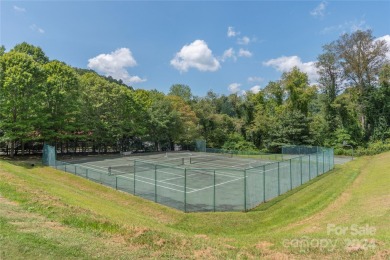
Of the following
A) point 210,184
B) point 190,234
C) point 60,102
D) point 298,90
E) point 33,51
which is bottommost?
point 210,184

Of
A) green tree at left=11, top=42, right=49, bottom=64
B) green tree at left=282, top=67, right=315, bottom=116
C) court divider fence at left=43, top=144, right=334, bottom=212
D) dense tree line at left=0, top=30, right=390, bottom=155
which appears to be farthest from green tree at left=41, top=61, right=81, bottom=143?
green tree at left=282, top=67, right=315, bottom=116

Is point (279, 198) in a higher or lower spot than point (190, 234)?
lower

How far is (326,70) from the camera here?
5469 centimetres

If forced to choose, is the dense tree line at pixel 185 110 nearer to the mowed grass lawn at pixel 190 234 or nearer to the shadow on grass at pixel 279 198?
the mowed grass lawn at pixel 190 234

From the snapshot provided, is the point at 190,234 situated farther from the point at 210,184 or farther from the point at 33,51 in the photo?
the point at 33,51

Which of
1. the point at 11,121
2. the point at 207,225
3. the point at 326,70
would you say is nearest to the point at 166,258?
the point at 207,225

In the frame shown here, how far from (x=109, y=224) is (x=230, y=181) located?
1594 cm

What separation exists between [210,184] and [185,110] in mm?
33569

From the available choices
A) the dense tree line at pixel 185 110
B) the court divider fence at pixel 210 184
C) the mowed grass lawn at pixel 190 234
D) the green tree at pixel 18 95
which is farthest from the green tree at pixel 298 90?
the green tree at pixel 18 95

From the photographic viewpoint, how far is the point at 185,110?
53.7 meters

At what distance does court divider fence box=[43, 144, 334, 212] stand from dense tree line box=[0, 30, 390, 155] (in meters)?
10.8

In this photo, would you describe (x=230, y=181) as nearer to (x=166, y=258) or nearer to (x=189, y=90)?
(x=166, y=258)

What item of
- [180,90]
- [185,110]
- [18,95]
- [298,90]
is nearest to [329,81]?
[298,90]

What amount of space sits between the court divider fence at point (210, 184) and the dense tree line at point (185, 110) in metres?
10.8
